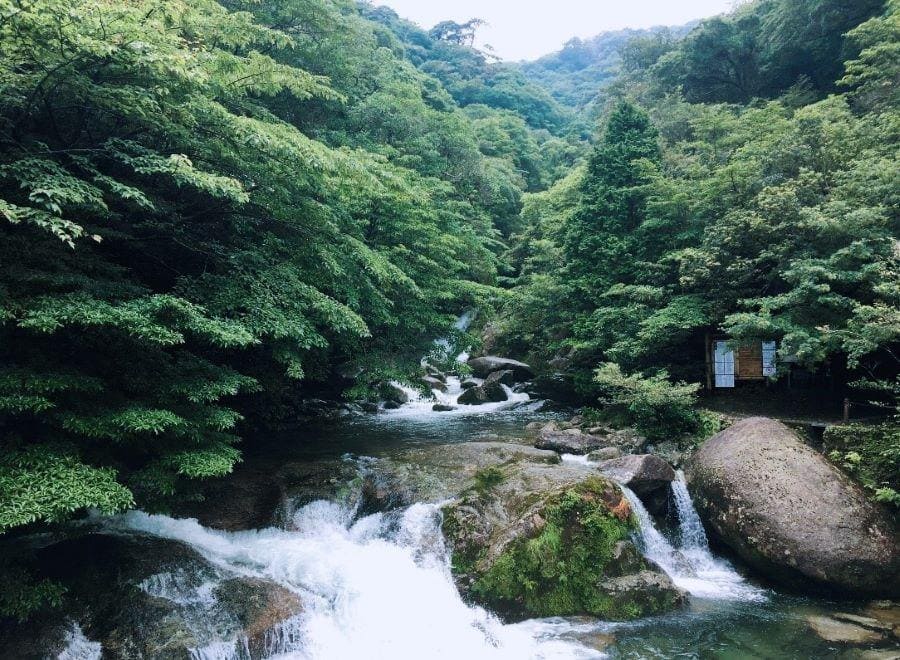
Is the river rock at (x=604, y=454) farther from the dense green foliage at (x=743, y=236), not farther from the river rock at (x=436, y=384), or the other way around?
the river rock at (x=436, y=384)

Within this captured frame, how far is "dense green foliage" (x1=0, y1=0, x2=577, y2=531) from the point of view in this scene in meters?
5.77

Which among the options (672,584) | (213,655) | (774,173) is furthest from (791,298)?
(213,655)

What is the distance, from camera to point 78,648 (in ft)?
18.7

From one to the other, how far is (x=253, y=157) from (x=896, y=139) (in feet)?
55.4

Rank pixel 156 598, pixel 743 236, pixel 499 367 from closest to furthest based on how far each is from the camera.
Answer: pixel 156 598 < pixel 743 236 < pixel 499 367

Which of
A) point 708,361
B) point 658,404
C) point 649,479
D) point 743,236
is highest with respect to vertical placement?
point 743,236

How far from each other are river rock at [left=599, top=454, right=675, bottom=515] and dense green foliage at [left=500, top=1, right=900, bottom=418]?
12.8 ft

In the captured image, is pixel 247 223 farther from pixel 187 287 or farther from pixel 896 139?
pixel 896 139

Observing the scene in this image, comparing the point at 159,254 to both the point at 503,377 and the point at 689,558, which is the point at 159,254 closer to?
the point at 689,558

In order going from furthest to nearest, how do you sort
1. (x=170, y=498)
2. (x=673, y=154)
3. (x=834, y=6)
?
1. (x=834, y=6)
2. (x=673, y=154)
3. (x=170, y=498)

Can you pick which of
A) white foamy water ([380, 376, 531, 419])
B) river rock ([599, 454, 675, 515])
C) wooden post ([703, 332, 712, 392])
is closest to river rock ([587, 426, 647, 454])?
river rock ([599, 454, 675, 515])

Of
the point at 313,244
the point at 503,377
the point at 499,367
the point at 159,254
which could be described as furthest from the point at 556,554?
the point at 499,367

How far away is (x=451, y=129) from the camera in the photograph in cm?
2648

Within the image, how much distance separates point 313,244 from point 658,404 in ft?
31.0
